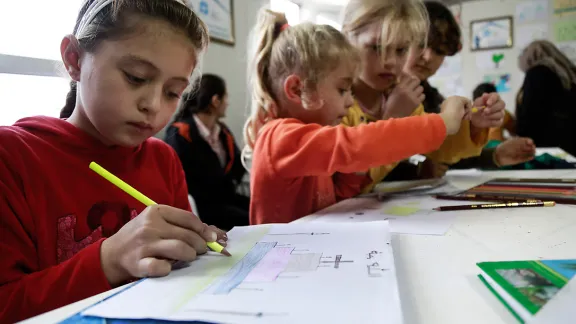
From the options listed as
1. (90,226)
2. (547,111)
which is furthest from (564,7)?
(90,226)

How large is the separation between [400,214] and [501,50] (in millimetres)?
3232

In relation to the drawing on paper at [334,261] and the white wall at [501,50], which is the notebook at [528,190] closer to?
the drawing on paper at [334,261]

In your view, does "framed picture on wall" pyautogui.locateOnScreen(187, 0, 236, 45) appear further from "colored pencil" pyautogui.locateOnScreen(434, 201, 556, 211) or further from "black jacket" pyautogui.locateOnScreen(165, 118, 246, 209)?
"colored pencil" pyautogui.locateOnScreen(434, 201, 556, 211)

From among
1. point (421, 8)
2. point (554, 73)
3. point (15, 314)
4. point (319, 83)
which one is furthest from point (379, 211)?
point (554, 73)

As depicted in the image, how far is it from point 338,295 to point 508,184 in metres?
Result: 0.78

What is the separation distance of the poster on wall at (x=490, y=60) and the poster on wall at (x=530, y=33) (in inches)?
6.2

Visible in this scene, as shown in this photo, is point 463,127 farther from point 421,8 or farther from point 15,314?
point 15,314

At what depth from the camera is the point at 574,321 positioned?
29 cm

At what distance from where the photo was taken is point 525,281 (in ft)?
1.14

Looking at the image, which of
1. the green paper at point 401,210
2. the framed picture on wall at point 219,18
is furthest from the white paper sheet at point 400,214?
the framed picture on wall at point 219,18

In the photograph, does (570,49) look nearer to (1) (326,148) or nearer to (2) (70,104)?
(1) (326,148)

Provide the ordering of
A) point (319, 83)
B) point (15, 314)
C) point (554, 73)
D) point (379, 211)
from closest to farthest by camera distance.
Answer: point (15, 314) → point (379, 211) → point (319, 83) → point (554, 73)

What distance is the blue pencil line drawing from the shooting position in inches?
13.5

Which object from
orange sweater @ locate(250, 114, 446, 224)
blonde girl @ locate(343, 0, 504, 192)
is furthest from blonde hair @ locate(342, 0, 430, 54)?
orange sweater @ locate(250, 114, 446, 224)
